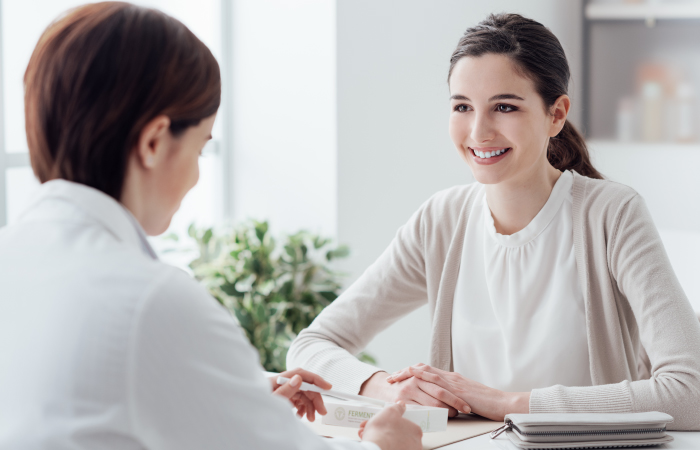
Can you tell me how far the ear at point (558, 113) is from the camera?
4.88ft

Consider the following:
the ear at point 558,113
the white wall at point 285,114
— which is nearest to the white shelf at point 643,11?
the white wall at point 285,114

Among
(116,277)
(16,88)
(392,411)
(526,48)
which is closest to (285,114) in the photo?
(16,88)

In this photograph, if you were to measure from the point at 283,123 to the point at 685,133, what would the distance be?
193 centimetres

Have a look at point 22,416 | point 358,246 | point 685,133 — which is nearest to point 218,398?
point 22,416

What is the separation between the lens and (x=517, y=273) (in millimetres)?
1484

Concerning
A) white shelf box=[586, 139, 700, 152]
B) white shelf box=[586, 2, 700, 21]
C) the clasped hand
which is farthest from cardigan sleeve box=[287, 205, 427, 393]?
white shelf box=[586, 2, 700, 21]

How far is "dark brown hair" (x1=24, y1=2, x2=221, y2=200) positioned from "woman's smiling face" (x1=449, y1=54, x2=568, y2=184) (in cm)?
83

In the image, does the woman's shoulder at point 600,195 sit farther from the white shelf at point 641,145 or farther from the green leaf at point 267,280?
the white shelf at point 641,145

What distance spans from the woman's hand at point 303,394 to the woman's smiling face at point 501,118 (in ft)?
1.96

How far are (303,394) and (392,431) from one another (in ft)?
0.83

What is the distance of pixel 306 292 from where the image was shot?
106 inches

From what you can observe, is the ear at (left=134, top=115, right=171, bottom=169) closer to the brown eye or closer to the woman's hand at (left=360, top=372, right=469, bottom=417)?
the woman's hand at (left=360, top=372, right=469, bottom=417)

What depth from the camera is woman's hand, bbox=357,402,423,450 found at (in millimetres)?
934

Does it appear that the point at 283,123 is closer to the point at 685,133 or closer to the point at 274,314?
the point at 274,314
